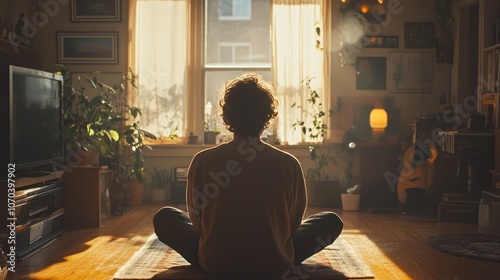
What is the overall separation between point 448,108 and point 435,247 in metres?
2.52

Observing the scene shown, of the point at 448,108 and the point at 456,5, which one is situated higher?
the point at 456,5

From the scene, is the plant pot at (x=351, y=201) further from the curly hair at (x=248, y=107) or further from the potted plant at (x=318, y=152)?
the curly hair at (x=248, y=107)

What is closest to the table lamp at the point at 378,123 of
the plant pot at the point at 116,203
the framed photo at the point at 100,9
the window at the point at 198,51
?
the window at the point at 198,51

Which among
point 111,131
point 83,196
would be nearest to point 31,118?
point 83,196

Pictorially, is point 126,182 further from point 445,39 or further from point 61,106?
point 445,39

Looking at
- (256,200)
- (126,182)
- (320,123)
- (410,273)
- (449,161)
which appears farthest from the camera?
(320,123)

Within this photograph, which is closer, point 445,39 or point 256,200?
point 256,200

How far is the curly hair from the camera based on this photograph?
9.25 feet

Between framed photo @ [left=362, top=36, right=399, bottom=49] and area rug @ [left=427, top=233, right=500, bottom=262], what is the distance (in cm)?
262

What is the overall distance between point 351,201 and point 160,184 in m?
2.01

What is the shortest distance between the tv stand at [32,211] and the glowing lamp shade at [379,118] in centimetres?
320

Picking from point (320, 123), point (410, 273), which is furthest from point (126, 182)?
→ point (410, 273)

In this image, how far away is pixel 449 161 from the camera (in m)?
5.91

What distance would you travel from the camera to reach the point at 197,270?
11.1 ft
